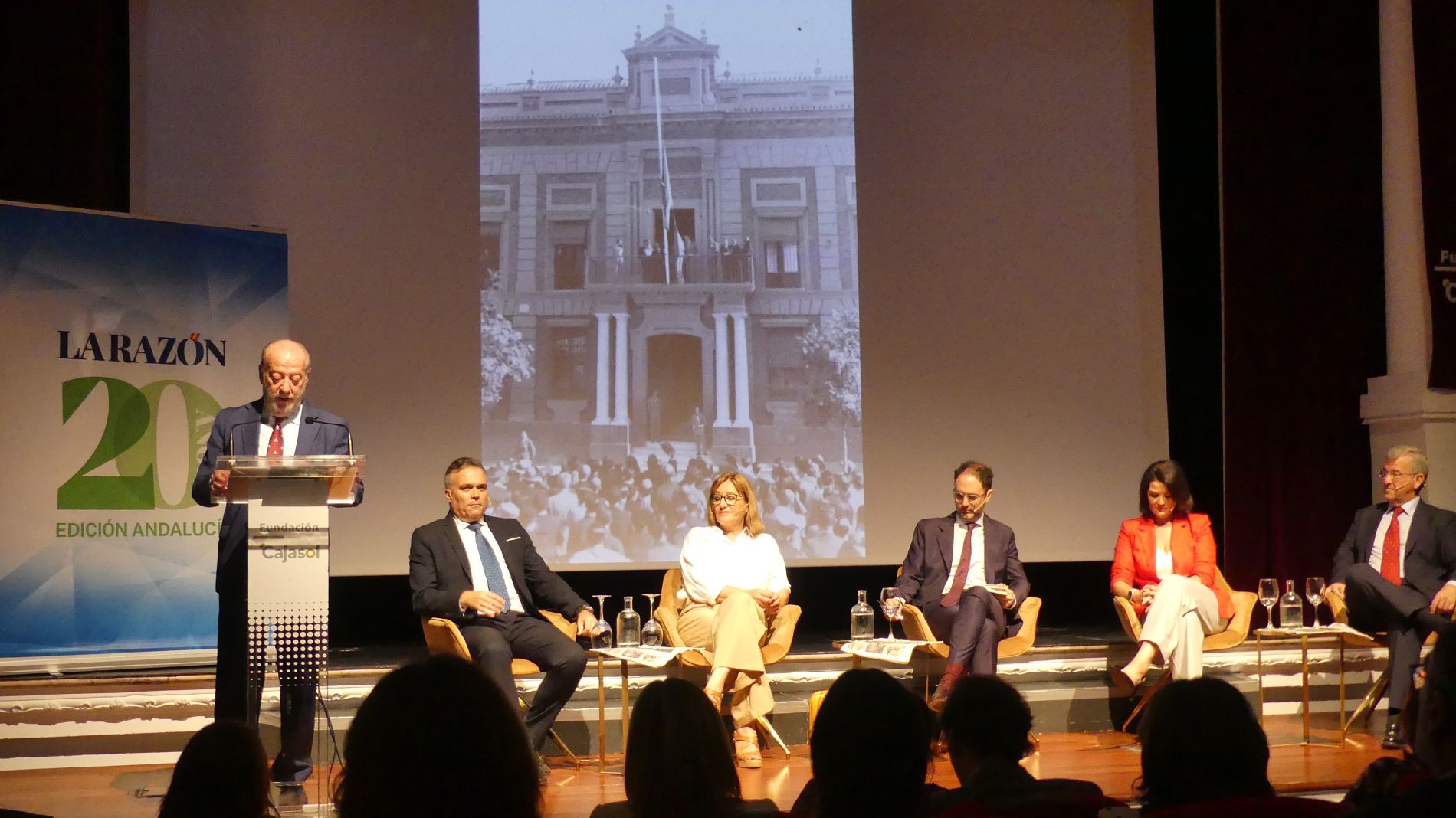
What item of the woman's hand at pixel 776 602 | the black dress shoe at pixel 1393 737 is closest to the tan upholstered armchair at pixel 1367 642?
the black dress shoe at pixel 1393 737

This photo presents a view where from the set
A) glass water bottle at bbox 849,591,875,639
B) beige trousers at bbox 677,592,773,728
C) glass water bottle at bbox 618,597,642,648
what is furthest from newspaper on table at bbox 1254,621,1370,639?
glass water bottle at bbox 618,597,642,648

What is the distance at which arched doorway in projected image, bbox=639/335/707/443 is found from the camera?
633 centimetres

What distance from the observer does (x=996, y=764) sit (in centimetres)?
189

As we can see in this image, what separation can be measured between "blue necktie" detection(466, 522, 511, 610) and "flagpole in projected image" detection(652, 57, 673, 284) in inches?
79.0


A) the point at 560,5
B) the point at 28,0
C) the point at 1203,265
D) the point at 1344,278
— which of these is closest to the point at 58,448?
the point at 28,0

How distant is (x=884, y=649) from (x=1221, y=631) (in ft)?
4.98

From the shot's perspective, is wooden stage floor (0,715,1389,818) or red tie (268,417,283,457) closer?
red tie (268,417,283,457)

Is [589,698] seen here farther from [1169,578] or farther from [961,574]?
[1169,578]

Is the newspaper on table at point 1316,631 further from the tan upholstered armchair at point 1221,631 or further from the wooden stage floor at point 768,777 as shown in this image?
the wooden stage floor at point 768,777

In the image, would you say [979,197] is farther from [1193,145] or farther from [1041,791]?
[1041,791]

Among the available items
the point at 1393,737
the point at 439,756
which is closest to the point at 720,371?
the point at 1393,737

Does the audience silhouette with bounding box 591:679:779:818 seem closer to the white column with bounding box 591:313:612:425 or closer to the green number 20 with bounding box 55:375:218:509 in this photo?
the green number 20 with bounding box 55:375:218:509

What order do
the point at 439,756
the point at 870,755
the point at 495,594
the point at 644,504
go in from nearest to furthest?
the point at 439,756, the point at 870,755, the point at 495,594, the point at 644,504

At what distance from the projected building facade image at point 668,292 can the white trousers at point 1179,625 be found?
1.71m
